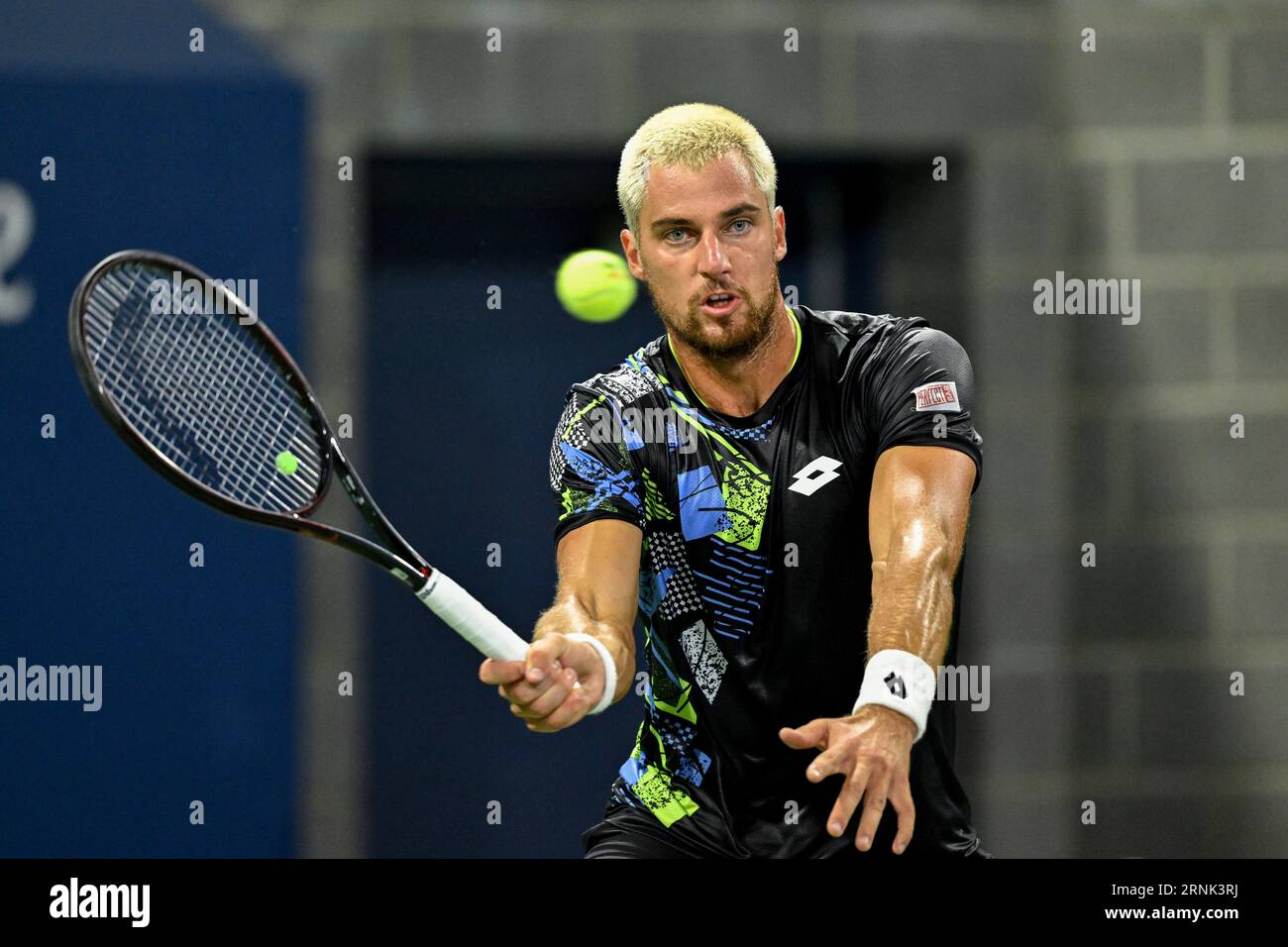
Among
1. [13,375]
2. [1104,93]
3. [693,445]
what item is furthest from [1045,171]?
[13,375]

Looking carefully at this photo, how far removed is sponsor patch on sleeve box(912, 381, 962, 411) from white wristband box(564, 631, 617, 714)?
52 cm

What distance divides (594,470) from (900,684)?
53cm

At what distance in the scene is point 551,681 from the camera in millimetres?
1743

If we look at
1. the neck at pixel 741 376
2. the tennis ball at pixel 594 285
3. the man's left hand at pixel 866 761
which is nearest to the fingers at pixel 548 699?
the man's left hand at pixel 866 761

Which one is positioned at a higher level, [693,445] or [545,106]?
[545,106]

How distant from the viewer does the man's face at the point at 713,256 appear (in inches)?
82.4

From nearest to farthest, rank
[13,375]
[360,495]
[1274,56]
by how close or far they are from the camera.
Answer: [360,495] → [13,375] → [1274,56]

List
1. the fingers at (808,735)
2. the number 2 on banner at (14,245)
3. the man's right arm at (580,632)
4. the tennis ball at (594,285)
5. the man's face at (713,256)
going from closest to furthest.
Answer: the fingers at (808,735)
the man's right arm at (580,632)
the man's face at (713,256)
the number 2 on banner at (14,245)
the tennis ball at (594,285)

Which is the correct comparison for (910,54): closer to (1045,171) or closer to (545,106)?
(1045,171)

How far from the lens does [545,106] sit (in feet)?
10.1

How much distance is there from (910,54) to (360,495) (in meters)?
1.73

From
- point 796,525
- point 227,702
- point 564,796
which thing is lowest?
point 564,796

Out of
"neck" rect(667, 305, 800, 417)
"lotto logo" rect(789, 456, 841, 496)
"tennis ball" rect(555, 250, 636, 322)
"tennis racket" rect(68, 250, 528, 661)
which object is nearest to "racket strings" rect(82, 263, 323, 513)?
"tennis racket" rect(68, 250, 528, 661)

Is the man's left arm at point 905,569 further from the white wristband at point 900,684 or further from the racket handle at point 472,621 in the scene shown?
the racket handle at point 472,621
